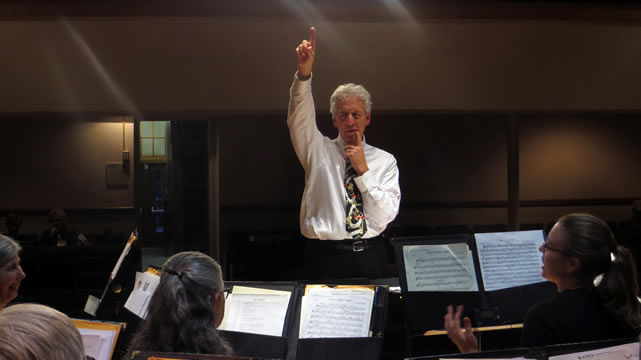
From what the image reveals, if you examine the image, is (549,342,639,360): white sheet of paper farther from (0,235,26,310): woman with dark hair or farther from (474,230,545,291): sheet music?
(0,235,26,310): woman with dark hair

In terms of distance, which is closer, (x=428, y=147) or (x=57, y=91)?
(x=57, y=91)

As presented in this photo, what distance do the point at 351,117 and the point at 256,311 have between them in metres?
0.99

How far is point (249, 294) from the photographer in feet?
7.22

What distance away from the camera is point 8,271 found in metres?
2.07

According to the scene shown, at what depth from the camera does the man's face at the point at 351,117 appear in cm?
269

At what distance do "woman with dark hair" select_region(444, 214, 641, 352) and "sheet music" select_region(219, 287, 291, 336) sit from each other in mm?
605

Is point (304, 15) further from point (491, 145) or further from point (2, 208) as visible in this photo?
point (2, 208)

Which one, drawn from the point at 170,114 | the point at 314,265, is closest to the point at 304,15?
the point at 170,114

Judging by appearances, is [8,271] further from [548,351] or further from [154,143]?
[154,143]

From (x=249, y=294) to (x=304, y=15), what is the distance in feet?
10.6

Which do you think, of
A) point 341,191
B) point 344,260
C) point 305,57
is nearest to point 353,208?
point 341,191


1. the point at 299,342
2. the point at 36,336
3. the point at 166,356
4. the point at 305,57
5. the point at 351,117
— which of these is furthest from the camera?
the point at 351,117

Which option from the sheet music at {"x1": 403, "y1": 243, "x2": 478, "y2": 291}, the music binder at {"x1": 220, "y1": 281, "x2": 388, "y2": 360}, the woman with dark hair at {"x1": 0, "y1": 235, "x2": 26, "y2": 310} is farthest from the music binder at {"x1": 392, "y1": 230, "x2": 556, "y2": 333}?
the woman with dark hair at {"x1": 0, "y1": 235, "x2": 26, "y2": 310}

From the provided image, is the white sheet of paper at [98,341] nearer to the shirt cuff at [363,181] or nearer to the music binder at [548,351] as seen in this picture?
the music binder at [548,351]
